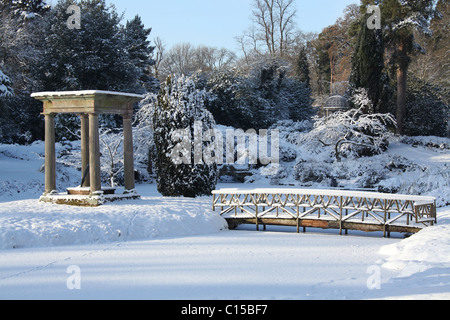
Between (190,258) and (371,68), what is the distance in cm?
2011

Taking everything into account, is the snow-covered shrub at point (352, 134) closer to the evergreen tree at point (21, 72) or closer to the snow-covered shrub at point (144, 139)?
the snow-covered shrub at point (144, 139)

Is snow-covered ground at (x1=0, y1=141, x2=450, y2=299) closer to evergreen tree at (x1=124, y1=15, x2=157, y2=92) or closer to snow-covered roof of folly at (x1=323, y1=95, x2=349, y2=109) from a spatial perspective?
snow-covered roof of folly at (x1=323, y1=95, x2=349, y2=109)

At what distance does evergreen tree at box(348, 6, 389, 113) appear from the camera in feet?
84.1

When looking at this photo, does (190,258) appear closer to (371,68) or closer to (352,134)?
(352,134)

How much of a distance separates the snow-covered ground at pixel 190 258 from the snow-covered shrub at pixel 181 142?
4.83 feet

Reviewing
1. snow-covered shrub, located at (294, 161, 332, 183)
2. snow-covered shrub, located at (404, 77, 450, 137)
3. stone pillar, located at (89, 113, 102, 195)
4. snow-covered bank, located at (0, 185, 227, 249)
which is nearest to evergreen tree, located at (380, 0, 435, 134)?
snow-covered shrub, located at (404, 77, 450, 137)

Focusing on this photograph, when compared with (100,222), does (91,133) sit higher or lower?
higher

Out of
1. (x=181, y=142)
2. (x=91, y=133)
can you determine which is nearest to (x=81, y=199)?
(x=91, y=133)

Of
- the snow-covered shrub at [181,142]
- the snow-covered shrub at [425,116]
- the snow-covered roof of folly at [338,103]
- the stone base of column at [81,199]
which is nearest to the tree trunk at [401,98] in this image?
the snow-covered shrub at [425,116]

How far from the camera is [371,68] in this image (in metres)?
25.7

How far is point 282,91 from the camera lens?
112 feet

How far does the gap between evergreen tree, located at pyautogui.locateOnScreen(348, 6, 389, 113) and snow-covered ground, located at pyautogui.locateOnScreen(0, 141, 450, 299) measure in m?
12.6

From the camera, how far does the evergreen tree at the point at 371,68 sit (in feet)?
84.1

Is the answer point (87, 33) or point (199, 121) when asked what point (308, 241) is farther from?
point (87, 33)
